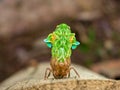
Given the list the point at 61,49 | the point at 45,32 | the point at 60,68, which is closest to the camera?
the point at 60,68

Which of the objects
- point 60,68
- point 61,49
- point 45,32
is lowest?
point 45,32

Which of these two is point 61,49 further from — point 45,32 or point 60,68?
point 45,32

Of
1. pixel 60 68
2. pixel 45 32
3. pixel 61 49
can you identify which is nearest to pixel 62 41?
pixel 61 49

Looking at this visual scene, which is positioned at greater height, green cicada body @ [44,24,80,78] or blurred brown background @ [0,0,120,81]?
green cicada body @ [44,24,80,78]

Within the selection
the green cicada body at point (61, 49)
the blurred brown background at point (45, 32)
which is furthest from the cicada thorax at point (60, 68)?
the blurred brown background at point (45, 32)

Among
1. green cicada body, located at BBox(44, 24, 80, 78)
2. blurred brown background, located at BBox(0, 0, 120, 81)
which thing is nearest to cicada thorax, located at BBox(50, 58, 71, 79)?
green cicada body, located at BBox(44, 24, 80, 78)

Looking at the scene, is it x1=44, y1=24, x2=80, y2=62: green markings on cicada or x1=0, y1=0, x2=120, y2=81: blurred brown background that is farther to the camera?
x1=0, y1=0, x2=120, y2=81: blurred brown background

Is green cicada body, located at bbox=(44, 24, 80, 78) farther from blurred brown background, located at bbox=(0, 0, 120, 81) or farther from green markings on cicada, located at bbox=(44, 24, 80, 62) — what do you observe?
blurred brown background, located at bbox=(0, 0, 120, 81)

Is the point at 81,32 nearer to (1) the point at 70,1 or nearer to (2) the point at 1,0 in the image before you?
(1) the point at 70,1
